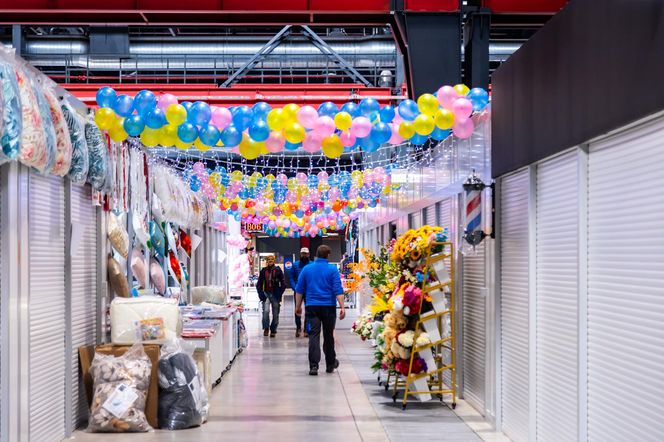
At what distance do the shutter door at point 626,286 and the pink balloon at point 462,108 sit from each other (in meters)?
2.75

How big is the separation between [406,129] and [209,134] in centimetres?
175

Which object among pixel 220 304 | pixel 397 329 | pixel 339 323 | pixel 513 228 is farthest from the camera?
pixel 339 323

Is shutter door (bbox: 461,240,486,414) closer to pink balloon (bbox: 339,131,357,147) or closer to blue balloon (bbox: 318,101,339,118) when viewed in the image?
pink balloon (bbox: 339,131,357,147)

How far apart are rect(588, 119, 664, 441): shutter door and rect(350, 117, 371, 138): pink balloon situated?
3.12m

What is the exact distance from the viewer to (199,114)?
7.80m

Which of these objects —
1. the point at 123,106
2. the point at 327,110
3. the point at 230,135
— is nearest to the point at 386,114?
the point at 327,110

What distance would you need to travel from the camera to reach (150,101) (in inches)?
298

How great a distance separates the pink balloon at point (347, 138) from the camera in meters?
8.02

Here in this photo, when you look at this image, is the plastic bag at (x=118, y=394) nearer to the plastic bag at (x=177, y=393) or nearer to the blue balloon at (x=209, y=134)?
the plastic bag at (x=177, y=393)

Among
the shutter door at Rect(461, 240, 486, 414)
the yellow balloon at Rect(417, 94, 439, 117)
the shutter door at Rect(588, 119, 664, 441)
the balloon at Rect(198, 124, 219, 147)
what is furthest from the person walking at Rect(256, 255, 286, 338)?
the shutter door at Rect(588, 119, 664, 441)

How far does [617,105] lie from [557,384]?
217 centimetres

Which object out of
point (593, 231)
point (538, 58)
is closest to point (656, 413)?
point (593, 231)

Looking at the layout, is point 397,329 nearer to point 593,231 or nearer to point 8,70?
point 593,231

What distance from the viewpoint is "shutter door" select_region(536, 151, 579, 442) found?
5.37m
